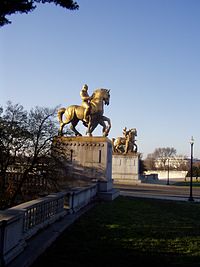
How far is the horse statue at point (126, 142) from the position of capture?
47969 mm

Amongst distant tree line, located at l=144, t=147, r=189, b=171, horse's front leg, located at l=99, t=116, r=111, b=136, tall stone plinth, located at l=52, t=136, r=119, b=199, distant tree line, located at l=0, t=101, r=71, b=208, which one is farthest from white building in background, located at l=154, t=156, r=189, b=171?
distant tree line, located at l=0, t=101, r=71, b=208

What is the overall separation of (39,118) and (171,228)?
24.7 feet

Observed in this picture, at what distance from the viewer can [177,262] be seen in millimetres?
6742

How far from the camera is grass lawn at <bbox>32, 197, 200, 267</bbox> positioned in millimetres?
6613

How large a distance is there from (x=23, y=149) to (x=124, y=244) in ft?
26.0

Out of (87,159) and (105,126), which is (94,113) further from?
(87,159)

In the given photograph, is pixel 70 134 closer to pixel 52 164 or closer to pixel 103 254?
pixel 52 164

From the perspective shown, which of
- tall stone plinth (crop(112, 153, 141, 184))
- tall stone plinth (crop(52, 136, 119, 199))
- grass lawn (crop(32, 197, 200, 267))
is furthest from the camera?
tall stone plinth (crop(112, 153, 141, 184))

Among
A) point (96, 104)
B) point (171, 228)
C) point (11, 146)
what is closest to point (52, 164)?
point (11, 146)

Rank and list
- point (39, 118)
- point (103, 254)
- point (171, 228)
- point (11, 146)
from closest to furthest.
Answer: point (103, 254)
point (171, 228)
point (11, 146)
point (39, 118)

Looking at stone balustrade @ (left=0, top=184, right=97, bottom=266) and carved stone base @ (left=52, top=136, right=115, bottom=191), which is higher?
carved stone base @ (left=52, top=136, right=115, bottom=191)

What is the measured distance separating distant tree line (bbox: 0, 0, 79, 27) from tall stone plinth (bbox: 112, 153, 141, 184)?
134 feet

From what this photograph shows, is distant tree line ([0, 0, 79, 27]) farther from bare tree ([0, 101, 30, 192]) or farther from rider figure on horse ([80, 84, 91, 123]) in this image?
rider figure on horse ([80, 84, 91, 123])

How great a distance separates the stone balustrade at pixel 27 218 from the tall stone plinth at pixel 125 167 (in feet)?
110
